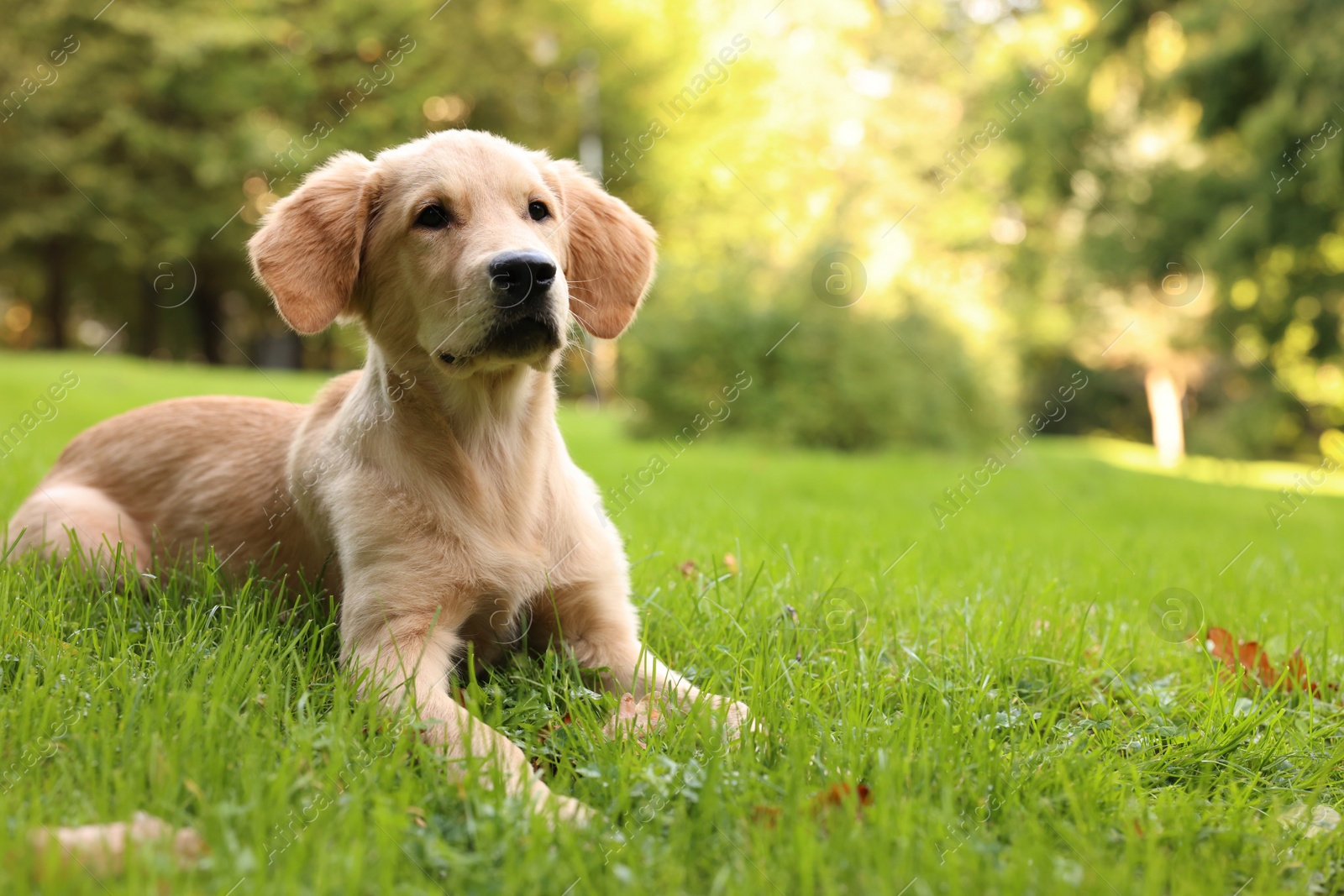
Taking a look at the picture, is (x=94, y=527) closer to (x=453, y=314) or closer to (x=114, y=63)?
(x=453, y=314)

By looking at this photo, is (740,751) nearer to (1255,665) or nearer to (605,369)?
(1255,665)

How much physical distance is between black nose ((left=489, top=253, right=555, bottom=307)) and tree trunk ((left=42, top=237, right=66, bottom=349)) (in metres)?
27.0

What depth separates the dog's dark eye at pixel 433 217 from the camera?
295 cm

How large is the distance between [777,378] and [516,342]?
392 inches

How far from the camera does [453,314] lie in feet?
9.24

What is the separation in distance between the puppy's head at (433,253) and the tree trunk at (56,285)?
2641cm

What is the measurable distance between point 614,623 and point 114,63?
980 inches

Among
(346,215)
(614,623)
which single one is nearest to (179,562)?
(346,215)

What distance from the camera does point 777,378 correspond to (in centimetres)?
1261

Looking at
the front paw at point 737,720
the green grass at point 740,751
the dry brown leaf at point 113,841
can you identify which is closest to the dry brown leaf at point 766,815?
the green grass at point 740,751

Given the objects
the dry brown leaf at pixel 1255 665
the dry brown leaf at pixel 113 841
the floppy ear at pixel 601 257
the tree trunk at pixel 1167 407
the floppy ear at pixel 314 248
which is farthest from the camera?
the tree trunk at pixel 1167 407

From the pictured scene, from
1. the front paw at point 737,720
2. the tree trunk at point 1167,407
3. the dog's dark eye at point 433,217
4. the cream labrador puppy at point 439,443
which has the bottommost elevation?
the tree trunk at point 1167,407

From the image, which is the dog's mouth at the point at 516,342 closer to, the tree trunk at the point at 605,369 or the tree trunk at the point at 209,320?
the tree trunk at the point at 605,369

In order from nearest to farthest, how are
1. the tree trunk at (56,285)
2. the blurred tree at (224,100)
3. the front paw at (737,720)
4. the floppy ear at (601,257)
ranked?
the front paw at (737,720)
the floppy ear at (601,257)
the blurred tree at (224,100)
the tree trunk at (56,285)
